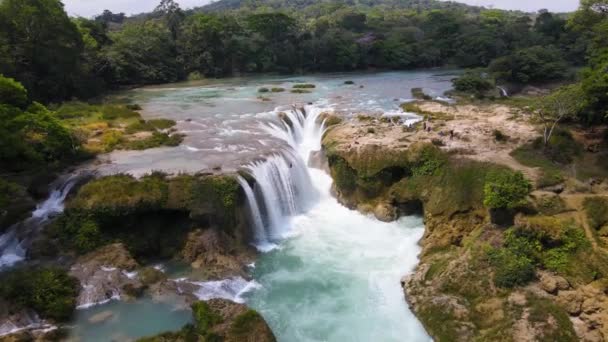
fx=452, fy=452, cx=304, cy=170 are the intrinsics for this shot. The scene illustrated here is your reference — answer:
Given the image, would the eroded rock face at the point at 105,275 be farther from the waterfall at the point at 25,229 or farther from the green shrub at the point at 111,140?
the green shrub at the point at 111,140

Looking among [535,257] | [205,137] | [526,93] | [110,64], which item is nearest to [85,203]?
[205,137]

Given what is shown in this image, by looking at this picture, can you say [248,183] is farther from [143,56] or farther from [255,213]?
[143,56]

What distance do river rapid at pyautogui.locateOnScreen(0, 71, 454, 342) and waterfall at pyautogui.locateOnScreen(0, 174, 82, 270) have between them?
2.53m

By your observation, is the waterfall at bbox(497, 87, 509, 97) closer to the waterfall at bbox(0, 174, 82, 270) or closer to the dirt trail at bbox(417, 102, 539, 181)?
the dirt trail at bbox(417, 102, 539, 181)

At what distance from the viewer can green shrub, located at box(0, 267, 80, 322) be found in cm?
1419

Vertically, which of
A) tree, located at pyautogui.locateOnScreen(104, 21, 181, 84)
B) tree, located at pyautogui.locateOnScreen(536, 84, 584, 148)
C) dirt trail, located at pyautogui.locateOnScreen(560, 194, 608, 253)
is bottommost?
dirt trail, located at pyautogui.locateOnScreen(560, 194, 608, 253)

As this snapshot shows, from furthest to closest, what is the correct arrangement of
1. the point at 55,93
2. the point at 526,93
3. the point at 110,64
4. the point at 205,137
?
the point at 110,64 → the point at 526,93 → the point at 55,93 → the point at 205,137

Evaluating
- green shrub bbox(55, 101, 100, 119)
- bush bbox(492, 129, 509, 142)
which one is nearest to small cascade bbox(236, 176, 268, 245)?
bush bbox(492, 129, 509, 142)

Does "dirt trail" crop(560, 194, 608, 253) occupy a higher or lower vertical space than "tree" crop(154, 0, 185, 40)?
lower

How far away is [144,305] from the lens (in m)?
14.9

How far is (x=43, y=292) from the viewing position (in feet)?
47.6

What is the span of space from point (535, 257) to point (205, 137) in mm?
19111

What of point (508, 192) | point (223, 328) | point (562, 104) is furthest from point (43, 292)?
point (562, 104)

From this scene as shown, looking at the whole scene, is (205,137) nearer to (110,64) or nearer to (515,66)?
(110,64)
